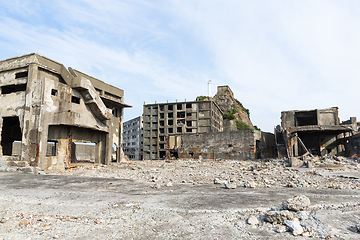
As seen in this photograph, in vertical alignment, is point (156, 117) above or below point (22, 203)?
above

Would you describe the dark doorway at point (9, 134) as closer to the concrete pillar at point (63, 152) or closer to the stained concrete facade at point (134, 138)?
the concrete pillar at point (63, 152)

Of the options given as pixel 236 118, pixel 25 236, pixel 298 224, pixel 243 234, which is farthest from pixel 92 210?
pixel 236 118

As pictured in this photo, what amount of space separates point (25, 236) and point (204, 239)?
3270 mm

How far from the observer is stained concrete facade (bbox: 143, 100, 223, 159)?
56781mm

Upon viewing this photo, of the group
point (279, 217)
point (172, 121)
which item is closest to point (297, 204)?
point (279, 217)

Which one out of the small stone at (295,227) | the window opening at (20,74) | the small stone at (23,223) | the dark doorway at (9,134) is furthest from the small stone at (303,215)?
the dark doorway at (9,134)

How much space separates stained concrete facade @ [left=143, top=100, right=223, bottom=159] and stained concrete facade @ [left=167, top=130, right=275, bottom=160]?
1029 inches

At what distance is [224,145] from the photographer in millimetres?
26562

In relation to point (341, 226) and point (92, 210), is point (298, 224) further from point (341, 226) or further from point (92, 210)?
point (92, 210)

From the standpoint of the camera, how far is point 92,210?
233 inches

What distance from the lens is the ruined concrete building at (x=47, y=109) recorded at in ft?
54.4

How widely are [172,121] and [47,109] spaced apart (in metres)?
43.4

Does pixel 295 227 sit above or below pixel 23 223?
above

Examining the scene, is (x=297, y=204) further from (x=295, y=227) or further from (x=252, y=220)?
(x=252, y=220)
